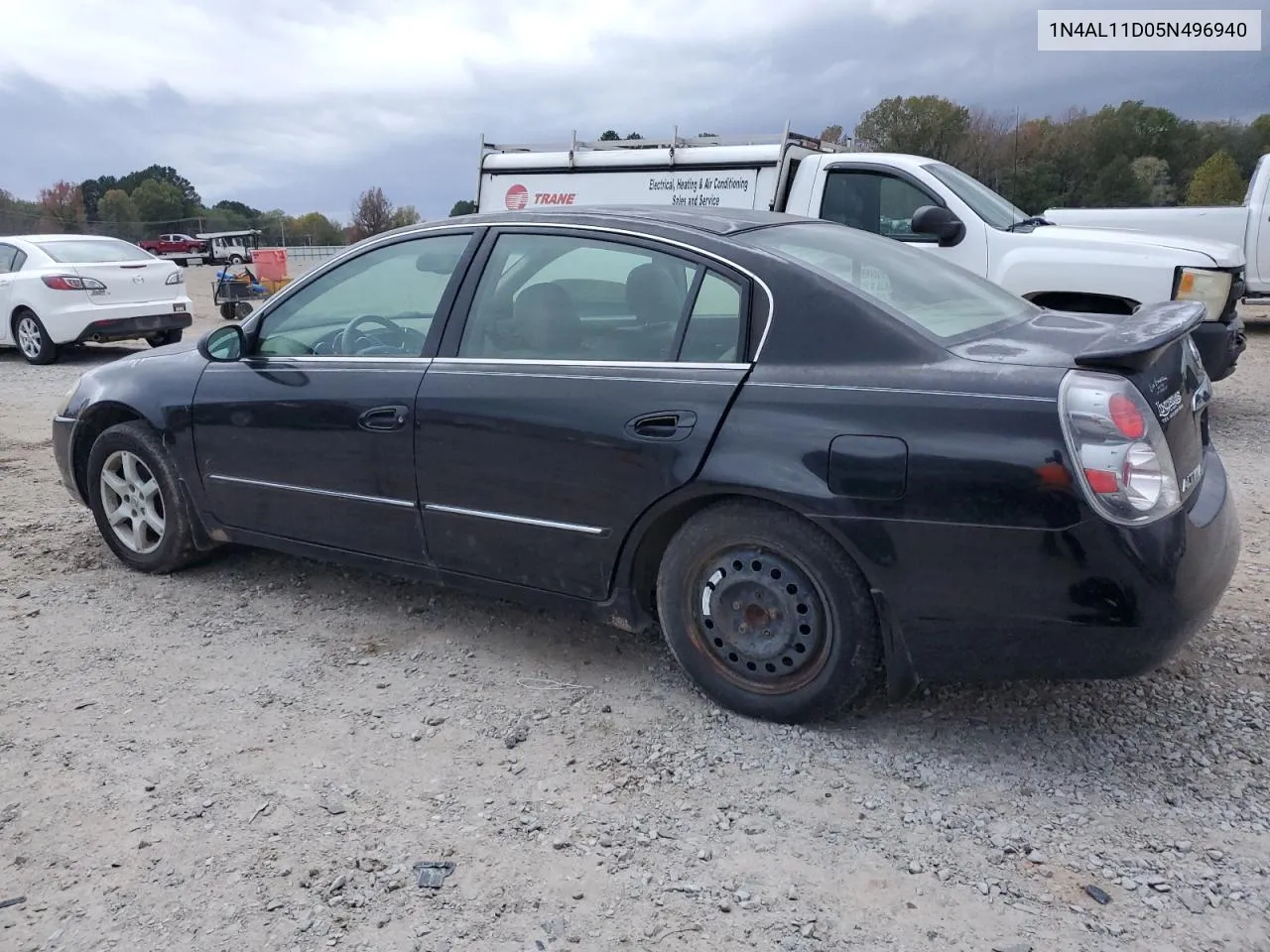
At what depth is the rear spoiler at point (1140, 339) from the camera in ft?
9.00

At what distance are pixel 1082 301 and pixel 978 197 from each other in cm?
127

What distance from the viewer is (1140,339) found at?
286cm

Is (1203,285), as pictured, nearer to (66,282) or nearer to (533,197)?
(533,197)

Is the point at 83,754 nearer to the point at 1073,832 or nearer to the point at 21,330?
the point at 1073,832

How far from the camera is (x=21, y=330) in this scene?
12.6 m

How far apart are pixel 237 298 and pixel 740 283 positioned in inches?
643

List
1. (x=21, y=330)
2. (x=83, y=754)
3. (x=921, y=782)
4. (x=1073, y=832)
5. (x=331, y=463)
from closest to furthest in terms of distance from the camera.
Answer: (x=1073, y=832) → (x=921, y=782) → (x=83, y=754) → (x=331, y=463) → (x=21, y=330)

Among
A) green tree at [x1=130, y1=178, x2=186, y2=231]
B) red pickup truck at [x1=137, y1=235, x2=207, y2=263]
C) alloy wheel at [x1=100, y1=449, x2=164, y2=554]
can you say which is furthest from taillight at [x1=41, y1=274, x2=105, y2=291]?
green tree at [x1=130, y1=178, x2=186, y2=231]

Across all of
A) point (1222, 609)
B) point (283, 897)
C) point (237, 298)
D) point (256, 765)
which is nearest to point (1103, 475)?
point (1222, 609)

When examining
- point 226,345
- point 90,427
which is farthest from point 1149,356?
point 90,427

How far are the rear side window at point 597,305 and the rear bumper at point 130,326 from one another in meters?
10.1

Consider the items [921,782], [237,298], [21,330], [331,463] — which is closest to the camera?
[921,782]

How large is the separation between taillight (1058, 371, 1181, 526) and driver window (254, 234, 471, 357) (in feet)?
7.29

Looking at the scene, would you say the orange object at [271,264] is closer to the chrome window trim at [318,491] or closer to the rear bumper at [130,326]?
the rear bumper at [130,326]
